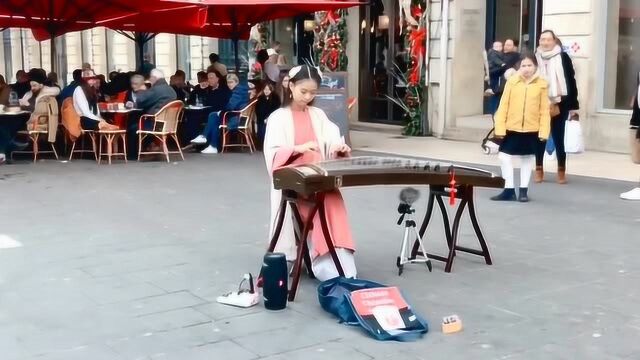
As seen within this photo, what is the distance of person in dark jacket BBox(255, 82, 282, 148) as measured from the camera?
1385 cm

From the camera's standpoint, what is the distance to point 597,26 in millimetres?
13141

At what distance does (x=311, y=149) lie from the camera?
562 cm

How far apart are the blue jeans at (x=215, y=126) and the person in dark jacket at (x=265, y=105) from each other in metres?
0.38

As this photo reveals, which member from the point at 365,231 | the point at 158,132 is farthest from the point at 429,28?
the point at 365,231

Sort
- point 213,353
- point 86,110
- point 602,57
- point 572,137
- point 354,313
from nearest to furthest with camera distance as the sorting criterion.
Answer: point 213,353
point 354,313
point 572,137
point 86,110
point 602,57

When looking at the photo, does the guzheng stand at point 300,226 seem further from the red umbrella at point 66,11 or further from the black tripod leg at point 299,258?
the red umbrella at point 66,11

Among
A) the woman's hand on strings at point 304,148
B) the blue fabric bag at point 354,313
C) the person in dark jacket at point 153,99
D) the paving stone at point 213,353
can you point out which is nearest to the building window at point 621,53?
the person in dark jacket at point 153,99

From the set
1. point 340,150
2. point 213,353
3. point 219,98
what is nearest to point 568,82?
point 340,150

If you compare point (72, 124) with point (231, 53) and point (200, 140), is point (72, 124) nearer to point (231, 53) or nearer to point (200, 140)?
point (200, 140)

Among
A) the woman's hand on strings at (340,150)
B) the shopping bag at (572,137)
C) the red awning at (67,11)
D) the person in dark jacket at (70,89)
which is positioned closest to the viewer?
the woman's hand on strings at (340,150)

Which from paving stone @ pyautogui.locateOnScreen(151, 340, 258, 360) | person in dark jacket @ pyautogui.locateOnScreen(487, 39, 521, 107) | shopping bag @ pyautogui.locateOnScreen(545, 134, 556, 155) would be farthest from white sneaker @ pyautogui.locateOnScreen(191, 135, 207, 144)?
paving stone @ pyautogui.locateOnScreen(151, 340, 258, 360)

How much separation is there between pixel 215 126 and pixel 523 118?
6.38m

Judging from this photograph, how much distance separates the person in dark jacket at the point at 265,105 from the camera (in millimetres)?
13852

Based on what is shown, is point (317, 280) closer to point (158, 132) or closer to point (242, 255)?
point (242, 255)
